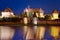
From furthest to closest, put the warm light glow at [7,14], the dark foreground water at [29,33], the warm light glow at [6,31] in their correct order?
1. the warm light glow at [7,14]
2. the warm light glow at [6,31]
3. the dark foreground water at [29,33]

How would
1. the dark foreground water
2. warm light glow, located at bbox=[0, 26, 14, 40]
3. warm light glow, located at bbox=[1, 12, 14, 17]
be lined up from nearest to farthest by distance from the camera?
the dark foreground water → warm light glow, located at bbox=[0, 26, 14, 40] → warm light glow, located at bbox=[1, 12, 14, 17]

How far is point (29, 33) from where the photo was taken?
Result: 2088 mm

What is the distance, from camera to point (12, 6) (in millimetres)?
2385

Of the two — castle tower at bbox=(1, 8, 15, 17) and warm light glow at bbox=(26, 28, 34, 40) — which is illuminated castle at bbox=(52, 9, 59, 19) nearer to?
warm light glow at bbox=(26, 28, 34, 40)

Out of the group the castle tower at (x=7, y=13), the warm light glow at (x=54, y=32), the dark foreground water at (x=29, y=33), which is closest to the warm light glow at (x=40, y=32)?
the dark foreground water at (x=29, y=33)

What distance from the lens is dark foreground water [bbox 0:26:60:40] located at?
1.89 metres

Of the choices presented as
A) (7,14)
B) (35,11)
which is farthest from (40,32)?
(7,14)

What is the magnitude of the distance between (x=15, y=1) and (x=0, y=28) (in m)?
0.47

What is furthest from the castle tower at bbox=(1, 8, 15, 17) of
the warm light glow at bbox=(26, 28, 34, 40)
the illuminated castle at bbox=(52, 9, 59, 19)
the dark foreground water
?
the illuminated castle at bbox=(52, 9, 59, 19)

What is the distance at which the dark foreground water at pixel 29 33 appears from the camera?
1885 millimetres

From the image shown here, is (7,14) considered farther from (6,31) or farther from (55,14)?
(55,14)

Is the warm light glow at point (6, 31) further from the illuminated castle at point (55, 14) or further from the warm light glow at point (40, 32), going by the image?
the illuminated castle at point (55, 14)

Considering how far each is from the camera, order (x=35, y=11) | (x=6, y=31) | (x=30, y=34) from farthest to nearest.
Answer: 1. (x=35, y=11)
2. (x=6, y=31)
3. (x=30, y=34)

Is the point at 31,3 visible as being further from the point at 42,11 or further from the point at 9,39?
the point at 9,39
